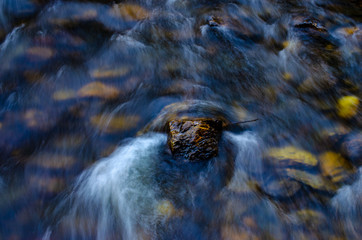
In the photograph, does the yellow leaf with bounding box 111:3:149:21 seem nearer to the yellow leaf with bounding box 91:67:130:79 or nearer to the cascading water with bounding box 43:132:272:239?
the yellow leaf with bounding box 91:67:130:79

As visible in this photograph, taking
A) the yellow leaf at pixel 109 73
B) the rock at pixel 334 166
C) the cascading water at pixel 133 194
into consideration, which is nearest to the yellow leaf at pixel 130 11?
the yellow leaf at pixel 109 73

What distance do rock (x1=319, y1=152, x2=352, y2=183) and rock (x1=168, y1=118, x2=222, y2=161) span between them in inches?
53.6

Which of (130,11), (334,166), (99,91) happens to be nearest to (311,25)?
(334,166)

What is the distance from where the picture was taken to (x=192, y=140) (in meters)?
3.10

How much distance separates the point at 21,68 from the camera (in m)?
3.80

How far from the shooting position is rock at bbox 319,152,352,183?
130 inches

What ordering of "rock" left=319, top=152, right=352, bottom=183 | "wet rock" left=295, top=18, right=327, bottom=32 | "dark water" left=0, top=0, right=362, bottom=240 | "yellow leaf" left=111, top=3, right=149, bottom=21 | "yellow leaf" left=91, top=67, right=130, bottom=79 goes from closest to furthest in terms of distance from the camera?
1. "dark water" left=0, top=0, right=362, bottom=240
2. "rock" left=319, top=152, right=352, bottom=183
3. "yellow leaf" left=91, top=67, right=130, bottom=79
4. "yellow leaf" left=111, top=3, right=149, bottom=21
5. "wet rock" left=295, top=18, right=327, bottom=32

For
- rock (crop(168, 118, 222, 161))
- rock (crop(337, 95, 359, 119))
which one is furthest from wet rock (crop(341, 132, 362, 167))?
rock (crop(168, 118, 222, 161))

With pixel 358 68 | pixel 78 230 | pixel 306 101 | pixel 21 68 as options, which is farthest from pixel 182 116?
pixel 358 68

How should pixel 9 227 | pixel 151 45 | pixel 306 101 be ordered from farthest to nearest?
pixel 151 45 < pixel 306 101 < pixel 9 227

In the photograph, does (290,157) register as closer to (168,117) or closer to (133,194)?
(168,117)

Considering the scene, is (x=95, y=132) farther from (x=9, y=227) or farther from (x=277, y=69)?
(x=277, y=69)

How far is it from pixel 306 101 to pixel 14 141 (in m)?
3.97

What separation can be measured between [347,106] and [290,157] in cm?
148
